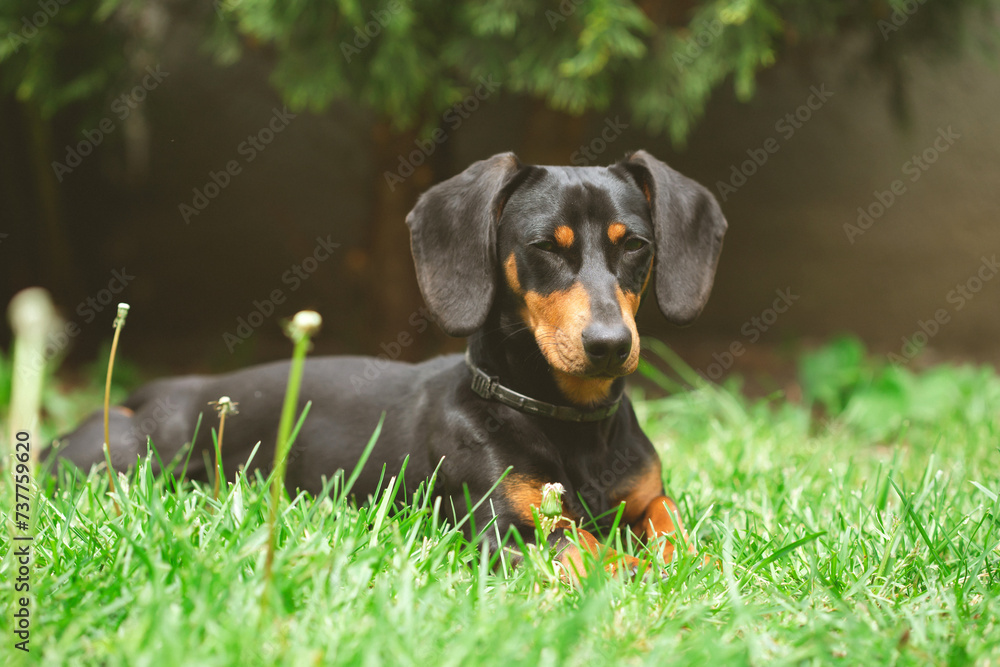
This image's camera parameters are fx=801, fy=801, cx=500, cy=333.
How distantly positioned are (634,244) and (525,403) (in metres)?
0.50

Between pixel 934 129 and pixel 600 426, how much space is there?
15.9 feet

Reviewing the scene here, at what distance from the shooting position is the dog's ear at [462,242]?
80.7 inches

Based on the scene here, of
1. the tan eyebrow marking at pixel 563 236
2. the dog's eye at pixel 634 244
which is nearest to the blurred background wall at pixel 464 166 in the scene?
the dog's eye at pixel 634 244

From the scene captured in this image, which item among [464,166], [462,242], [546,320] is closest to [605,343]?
[546,320]

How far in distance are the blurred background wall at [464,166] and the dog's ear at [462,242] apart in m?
3.38

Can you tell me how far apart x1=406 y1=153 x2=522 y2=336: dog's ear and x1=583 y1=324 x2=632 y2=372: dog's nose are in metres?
0.35

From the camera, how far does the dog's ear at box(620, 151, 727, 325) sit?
2.15 metres

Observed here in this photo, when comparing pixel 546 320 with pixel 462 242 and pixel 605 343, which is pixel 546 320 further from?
pixel 462 242

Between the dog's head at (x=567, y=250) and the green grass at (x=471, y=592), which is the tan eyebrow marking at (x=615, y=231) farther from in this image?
the green grass at (x=471, y=592)

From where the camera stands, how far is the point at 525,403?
6.72 feet

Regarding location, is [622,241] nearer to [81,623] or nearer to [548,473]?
[548,473]

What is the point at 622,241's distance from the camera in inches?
80.6

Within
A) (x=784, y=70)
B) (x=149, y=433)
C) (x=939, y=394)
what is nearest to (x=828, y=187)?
(x=784, y=70)

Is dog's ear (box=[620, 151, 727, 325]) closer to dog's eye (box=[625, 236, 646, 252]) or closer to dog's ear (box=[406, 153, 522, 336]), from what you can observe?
dog's eye (box=[625, 236, 646, 252])
